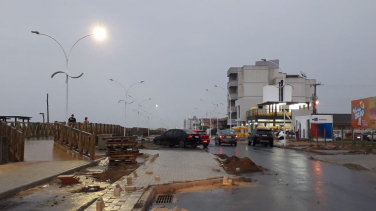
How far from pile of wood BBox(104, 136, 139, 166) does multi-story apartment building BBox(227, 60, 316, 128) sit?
67775 millimetres

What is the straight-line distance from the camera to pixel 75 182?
11133 mm

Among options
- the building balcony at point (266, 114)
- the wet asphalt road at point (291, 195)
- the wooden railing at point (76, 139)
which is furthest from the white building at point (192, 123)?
the wet asphalt road at point (291, 195)

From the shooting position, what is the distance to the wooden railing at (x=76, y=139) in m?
17.2

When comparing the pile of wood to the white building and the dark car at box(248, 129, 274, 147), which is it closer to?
the dark car at box(248, 129, 274, 147)

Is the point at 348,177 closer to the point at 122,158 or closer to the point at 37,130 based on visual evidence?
the point at 122,158

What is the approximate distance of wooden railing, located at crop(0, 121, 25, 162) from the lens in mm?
16125

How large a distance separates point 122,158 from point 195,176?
503cm

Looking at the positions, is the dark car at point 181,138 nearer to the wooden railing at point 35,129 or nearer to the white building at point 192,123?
the wooden railing at point 35,129

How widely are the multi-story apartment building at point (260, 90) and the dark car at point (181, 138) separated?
170 ft

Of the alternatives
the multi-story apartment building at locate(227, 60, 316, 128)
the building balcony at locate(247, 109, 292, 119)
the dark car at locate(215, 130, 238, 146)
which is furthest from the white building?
the dark car at locate(215, 130, 238, 146)

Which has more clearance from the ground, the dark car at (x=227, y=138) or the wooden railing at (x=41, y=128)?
the wooden railing at (x=41, y=128)

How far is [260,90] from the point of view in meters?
93.9

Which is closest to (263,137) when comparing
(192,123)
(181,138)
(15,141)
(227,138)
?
(227,138)

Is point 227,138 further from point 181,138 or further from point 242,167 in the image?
point 242,167
